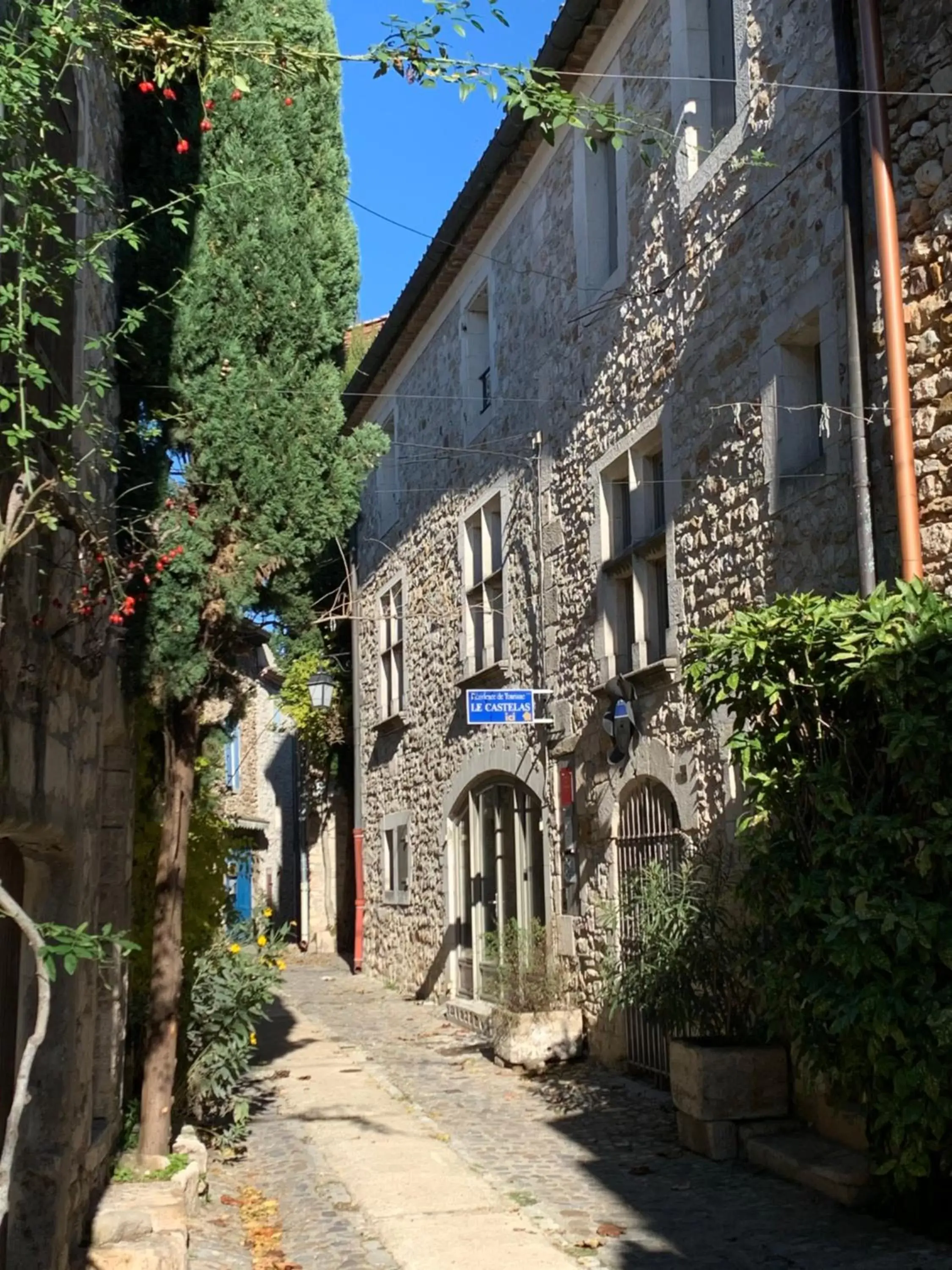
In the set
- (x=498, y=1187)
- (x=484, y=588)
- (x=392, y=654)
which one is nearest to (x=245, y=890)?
(x=392, y=654)

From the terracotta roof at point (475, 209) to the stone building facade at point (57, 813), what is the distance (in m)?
3.50

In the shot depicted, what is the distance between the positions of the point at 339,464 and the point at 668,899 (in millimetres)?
3075

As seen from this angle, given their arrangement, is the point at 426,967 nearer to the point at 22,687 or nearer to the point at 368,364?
the point at 368,364

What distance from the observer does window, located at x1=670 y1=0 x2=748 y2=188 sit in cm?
891

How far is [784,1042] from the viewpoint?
7531mm

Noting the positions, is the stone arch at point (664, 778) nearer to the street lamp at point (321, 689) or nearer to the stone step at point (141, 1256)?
the stone step at point (141, 1256)

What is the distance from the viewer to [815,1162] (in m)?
6.60

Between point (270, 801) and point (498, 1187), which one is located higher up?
point (270, 801)

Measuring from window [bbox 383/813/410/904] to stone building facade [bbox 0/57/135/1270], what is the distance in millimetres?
9971

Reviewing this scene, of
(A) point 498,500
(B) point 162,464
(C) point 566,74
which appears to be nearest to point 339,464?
(B) point 162,464

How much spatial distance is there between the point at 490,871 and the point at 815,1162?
Result: 6.62 metres

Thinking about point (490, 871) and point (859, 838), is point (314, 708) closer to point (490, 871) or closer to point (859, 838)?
point (490, 871)

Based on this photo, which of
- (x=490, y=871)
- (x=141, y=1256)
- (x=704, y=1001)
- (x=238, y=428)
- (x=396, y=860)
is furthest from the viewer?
(x=396, y=860)

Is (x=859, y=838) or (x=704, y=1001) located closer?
(x=859, y=838)
